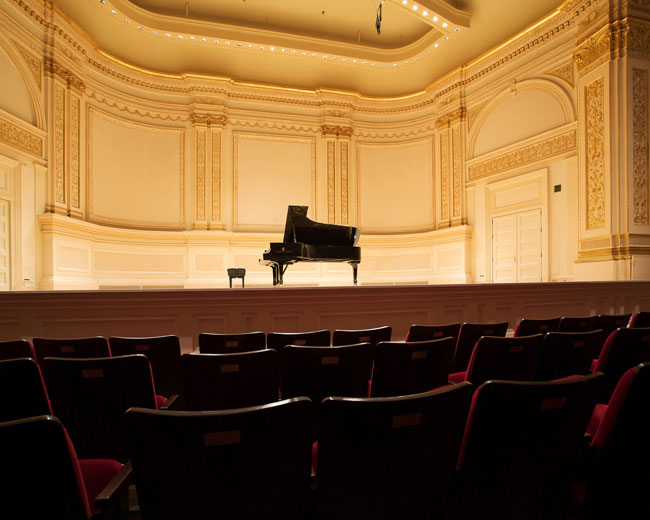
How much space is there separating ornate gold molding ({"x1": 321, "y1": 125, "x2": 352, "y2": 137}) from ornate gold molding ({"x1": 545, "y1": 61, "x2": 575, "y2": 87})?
4.96 m

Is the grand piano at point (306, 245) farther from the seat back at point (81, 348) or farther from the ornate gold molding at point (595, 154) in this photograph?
the ornate gold molding at point (595, 154)

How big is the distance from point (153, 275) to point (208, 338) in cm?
795

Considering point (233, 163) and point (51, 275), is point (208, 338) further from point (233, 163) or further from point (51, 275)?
point (233, 163)

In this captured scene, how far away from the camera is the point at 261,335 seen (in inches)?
93.9

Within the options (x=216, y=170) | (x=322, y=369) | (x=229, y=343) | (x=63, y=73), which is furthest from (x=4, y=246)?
(x=322, y=369)

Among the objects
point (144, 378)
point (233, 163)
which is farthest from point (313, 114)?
point (144, 378)

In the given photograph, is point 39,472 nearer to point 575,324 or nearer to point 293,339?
point 293,339

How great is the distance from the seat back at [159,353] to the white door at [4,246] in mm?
6228

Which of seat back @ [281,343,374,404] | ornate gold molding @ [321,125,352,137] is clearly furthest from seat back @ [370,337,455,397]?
ornate gold molding @ [321,125,352,137]

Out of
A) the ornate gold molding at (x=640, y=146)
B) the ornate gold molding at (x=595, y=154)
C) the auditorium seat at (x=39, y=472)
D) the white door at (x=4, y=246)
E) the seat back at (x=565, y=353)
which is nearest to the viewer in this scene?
the auditorium seat at (x=39, y=472)

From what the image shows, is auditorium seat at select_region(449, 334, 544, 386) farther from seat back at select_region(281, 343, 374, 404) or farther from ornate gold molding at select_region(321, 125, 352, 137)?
ornate gold molding at select_region(321, 125, 352, 137)

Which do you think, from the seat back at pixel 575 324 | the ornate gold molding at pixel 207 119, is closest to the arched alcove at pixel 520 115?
the seat back at pixel 575 324

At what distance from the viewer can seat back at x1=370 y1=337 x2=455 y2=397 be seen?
1793mm

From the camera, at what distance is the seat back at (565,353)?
2.05 meters
